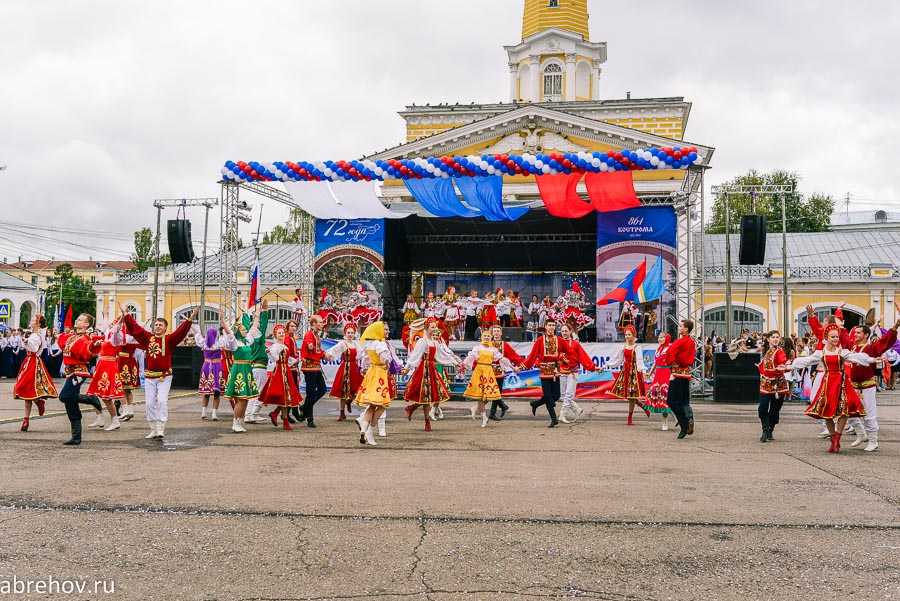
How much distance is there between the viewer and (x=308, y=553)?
550 cm

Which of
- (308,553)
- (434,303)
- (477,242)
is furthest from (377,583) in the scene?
(477,242)

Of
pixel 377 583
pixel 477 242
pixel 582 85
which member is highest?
pixel 582 85

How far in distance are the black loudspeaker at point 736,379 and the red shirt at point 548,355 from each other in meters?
7.21

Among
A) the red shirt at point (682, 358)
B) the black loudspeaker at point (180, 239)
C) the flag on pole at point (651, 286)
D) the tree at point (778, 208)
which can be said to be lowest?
the red shirt at point (682, 358)

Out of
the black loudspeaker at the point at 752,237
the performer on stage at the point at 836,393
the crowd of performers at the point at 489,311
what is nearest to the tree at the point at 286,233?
the crowd of performers at the point at 489,311

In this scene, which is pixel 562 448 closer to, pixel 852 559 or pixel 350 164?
pixel 852 559

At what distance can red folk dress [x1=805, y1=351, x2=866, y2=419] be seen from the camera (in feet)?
35.0

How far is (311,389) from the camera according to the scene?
44.4 feet

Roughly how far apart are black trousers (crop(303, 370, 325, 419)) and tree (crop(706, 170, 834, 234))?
4707 centimetres

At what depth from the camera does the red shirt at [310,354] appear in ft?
45.3

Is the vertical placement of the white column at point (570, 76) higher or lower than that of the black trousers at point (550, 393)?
higher

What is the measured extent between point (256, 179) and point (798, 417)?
46.1 ft

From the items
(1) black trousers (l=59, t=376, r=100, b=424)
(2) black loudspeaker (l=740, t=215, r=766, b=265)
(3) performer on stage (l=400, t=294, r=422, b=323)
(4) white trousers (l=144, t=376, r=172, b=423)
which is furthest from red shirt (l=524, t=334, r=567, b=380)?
(3) performer on stage (l=400, t=294, r=422, b=323)

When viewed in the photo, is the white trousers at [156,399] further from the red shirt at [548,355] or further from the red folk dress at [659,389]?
the red folk dress at [659,389]
